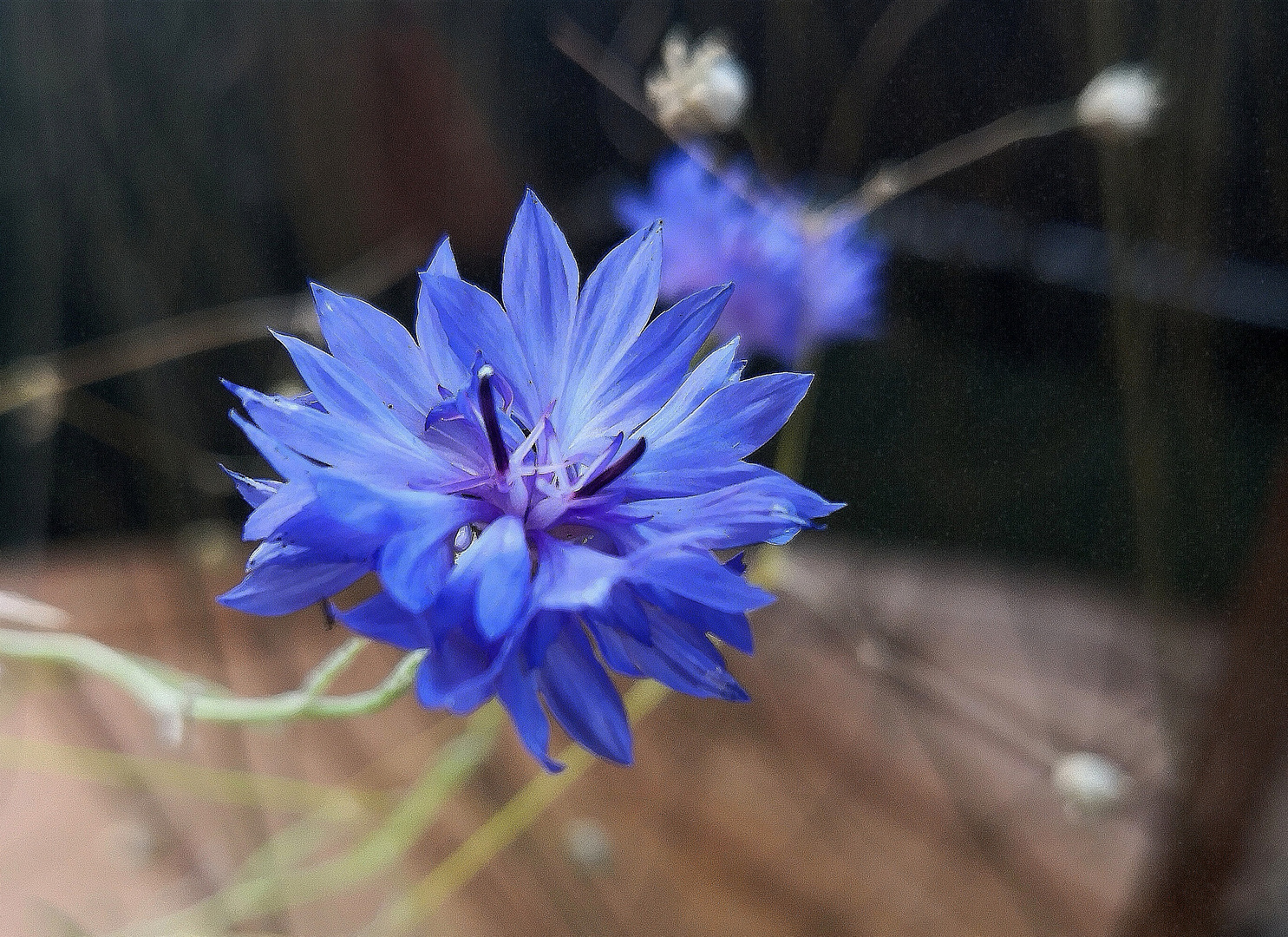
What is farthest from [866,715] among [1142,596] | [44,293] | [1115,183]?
[44,293]

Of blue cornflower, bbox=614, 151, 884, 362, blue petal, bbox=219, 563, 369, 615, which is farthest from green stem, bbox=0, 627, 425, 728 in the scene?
blue cornflower, bbox=614, 151, 884, 362

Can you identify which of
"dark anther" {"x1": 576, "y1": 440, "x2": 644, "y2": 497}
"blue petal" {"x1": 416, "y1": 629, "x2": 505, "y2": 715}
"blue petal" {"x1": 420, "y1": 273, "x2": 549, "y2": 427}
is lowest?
"blue petal" {"x1": 416, "y1": 629, "x2": 505, "y2": 715}

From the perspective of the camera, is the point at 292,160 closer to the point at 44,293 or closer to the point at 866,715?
the point at 44,293

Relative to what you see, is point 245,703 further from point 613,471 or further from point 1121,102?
point 1121,102

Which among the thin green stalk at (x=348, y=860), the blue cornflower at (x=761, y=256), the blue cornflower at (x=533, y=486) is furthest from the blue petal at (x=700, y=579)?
the thin green stalk at (x=348, y=860)

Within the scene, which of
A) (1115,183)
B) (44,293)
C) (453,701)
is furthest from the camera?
(44,293)

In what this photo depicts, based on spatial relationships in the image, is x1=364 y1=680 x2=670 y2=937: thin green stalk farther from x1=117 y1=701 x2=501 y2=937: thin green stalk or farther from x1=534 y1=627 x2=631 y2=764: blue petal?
x1=534 y1=627 x2=631 y2=764: blue petal
